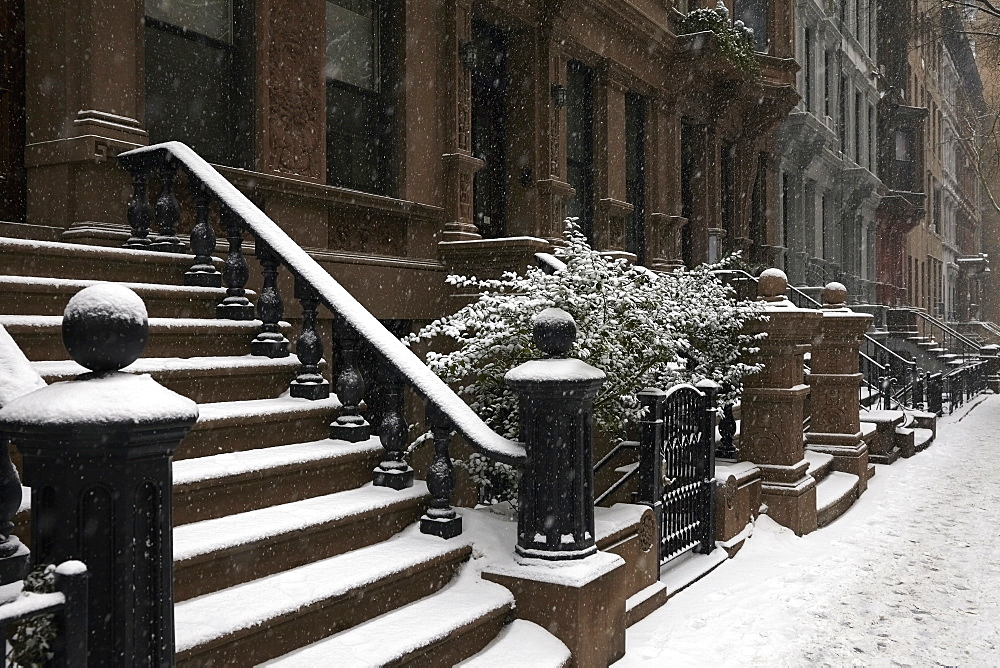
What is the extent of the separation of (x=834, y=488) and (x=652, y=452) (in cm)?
435

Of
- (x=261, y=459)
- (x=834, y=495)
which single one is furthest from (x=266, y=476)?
(x=834, y=495)

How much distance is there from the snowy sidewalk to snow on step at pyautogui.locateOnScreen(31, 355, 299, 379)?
2778mm

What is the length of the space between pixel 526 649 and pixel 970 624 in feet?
10.7

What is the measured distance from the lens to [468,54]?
952cm

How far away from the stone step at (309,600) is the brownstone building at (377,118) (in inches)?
132

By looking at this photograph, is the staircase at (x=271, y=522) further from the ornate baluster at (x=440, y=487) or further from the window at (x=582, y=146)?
the window at (x=582, y=146)

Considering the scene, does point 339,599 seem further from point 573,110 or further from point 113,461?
point 573,110

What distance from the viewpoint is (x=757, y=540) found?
780cm

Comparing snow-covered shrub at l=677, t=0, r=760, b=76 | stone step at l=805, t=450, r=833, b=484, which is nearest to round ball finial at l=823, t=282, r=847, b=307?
stone step at l=805, t=450, r=833, b=484

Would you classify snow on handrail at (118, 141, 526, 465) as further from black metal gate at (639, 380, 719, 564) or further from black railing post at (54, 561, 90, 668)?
black railing post at (54, 561, 90, 668)

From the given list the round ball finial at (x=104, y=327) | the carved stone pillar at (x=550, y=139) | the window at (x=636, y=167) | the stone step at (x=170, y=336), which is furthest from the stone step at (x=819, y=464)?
the round ball finial at (x=104, y=327)

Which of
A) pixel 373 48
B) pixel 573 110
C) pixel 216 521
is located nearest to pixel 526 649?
pixel 216 521

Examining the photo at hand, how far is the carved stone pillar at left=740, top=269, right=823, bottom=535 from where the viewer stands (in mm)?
8094

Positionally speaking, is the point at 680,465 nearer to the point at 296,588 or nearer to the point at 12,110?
the point at 296,588
